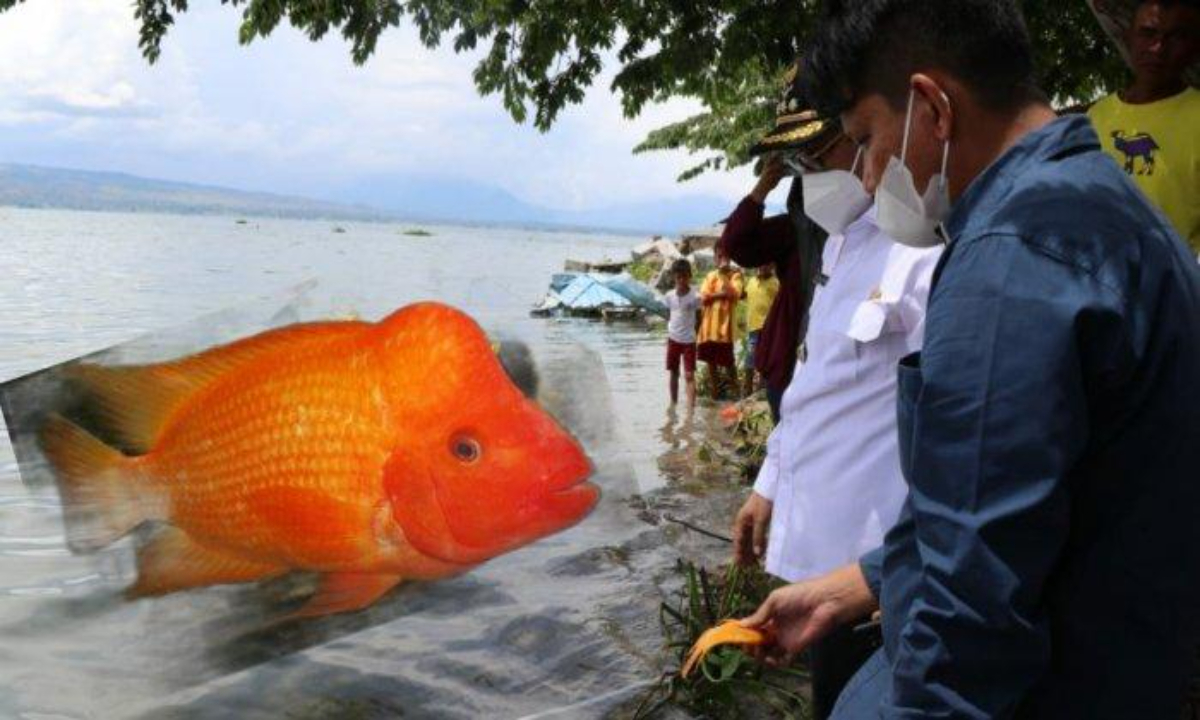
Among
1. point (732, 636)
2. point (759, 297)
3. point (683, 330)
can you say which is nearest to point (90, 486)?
point (732, 636)

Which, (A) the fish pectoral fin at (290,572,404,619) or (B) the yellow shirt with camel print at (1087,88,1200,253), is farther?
(B) the yellow shirt with camel print at (1087,88,1200,253)

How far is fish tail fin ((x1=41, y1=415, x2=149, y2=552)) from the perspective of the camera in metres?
2.22

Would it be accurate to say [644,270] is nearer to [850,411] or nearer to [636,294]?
[636,294]

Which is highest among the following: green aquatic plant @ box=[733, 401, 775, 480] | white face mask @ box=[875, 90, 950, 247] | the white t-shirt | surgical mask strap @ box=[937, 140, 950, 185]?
surgical mask strap @ box=[937, 140, 950, 185]

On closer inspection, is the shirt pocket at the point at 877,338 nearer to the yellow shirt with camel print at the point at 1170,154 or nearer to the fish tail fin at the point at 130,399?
the yellow shirt with camel print at the point at 1170,154

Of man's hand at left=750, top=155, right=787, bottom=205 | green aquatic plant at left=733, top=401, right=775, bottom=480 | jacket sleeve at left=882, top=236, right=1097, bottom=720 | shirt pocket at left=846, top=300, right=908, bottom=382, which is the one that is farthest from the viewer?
green aquatic plant at left=733, top=401, right=775, bottom=480

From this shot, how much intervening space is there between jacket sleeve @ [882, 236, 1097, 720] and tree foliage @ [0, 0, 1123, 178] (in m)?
4.39

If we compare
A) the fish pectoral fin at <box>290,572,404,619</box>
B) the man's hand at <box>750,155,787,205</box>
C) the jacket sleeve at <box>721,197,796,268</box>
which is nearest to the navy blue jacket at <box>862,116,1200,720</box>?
the fish pectoral fin at <box>290,572,404,619</box>

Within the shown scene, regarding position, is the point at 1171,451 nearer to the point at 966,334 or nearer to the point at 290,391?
the point at 966,334

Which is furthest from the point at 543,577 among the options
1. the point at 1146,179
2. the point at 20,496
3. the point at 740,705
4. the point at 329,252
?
the point at 1146,179

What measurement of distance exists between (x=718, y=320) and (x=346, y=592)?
938cm

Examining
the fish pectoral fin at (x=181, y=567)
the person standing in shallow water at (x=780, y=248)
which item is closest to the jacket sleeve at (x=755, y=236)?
the person standing in shallow water at (x=780, y=248)

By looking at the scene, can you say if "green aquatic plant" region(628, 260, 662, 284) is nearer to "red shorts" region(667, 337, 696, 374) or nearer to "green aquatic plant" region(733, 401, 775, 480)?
"red shorts" region(667, 337, 696, 374)

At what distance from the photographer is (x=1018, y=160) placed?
1.18 meters
